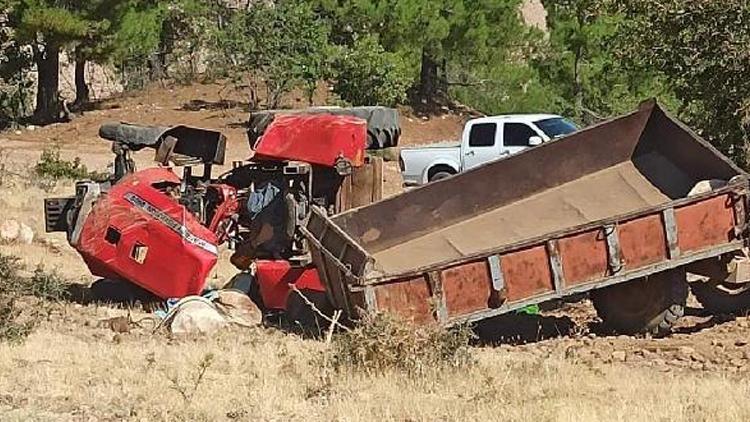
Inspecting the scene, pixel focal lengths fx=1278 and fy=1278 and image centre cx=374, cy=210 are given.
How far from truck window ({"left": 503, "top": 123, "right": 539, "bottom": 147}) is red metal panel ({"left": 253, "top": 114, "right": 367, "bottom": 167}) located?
1188cm

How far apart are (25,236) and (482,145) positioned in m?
10.4

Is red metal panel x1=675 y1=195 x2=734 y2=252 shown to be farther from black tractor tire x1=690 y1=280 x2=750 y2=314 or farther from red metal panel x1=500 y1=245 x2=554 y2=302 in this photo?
red metal panel x1=500 y1=245 x2=554 y2=302

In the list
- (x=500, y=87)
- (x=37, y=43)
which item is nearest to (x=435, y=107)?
(x=500, y=87)

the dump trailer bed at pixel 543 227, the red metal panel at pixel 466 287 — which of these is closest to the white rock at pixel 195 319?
the dump trailer bed at pixel 543 227

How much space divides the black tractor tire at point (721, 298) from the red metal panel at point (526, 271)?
Answer: 7.38 ft

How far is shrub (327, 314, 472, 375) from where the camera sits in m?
10.2

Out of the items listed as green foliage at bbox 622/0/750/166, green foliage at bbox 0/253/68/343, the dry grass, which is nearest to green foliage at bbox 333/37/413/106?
green foliage at bbox 622/0/750/166

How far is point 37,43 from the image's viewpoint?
40.8 metres

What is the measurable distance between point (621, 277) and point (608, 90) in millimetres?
30342

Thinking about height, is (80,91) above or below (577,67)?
below

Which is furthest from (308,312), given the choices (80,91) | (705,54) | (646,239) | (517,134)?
(80,91)

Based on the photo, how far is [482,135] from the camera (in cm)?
2719

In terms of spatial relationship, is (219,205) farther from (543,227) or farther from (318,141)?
(543,227)

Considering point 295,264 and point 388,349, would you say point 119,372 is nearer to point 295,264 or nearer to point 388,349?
point 388,349
